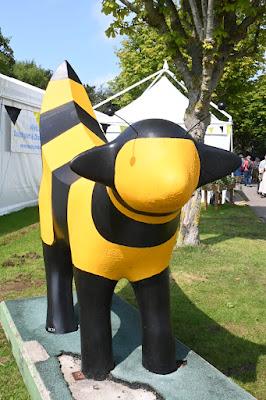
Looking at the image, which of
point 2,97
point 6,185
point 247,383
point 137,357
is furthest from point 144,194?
point 6,185

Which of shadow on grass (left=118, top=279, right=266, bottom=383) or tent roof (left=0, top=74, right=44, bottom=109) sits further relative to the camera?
tent roof (left=0, top=74, right=44, bottom=109)

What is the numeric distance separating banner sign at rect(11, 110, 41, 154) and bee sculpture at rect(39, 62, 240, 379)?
20.9ft

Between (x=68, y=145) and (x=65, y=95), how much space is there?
1.83ft

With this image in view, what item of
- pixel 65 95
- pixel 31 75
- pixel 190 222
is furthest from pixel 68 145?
pixel 31 75

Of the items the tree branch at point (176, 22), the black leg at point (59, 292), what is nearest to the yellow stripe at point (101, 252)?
the black leg at point (59, 292)

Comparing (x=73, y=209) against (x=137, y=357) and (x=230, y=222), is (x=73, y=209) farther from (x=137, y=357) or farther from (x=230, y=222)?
(x=230, y=222)

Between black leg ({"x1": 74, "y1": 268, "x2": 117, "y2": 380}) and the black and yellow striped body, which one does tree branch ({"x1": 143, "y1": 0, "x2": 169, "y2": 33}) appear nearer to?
the black and yellow striped body

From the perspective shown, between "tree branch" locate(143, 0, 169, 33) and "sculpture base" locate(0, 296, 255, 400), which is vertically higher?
"tree branch" locate(143, 0, 169, 33)

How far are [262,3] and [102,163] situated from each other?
488 centimetres

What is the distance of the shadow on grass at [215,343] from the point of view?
3.04 meters

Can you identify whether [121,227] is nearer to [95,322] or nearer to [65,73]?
[95,322]

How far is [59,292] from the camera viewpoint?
301 centimetres

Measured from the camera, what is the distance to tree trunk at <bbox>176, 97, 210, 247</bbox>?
18.8ft

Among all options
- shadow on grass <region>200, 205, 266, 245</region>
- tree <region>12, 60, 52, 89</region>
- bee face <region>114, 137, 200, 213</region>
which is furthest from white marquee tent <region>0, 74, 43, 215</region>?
tree <region>12, 60, 52, 89</region>
